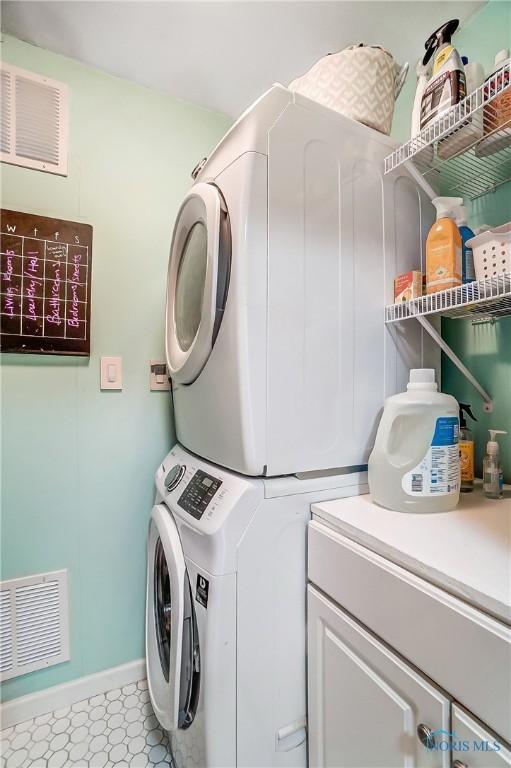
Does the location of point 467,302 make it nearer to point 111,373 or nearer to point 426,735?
point 426,735

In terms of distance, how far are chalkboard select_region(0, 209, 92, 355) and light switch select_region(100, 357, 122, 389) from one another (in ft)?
0.32

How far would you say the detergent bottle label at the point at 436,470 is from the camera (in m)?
1.01

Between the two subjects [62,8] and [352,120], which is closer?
[352,120]

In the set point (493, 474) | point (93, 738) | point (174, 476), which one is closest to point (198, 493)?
point (174, 476)

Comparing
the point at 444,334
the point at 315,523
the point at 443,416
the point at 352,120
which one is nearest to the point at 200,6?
the point at 352,120

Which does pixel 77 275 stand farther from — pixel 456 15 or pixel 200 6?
pixel 456 15

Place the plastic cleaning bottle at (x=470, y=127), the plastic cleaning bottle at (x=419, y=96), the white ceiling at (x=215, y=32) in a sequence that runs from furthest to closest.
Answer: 1. the white ceiling at (x=215, y=32)
2. the plastic cleaning bottle at (x=419, y=96)
3. the plastic cleaning bottle at (x=470, y=127)

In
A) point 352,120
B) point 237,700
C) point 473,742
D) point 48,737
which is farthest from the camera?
point 48,737

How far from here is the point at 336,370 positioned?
3.81 ft

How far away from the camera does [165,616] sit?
4.52 ft

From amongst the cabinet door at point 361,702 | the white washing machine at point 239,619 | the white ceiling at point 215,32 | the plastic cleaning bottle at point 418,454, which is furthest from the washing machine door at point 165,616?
the white ceiling at point 215,32

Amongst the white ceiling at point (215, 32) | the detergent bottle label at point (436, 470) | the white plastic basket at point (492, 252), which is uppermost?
the white ceiling at point (215, 32)

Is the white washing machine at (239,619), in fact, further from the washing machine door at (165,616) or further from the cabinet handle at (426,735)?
the cabinet handle at (426,735)

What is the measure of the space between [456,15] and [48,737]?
3.38m
